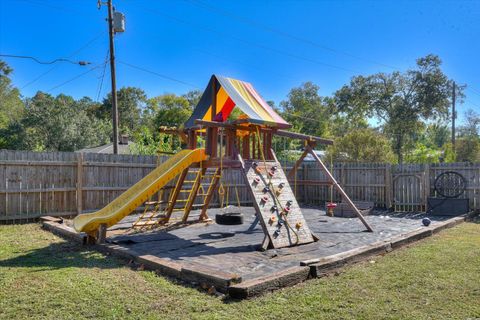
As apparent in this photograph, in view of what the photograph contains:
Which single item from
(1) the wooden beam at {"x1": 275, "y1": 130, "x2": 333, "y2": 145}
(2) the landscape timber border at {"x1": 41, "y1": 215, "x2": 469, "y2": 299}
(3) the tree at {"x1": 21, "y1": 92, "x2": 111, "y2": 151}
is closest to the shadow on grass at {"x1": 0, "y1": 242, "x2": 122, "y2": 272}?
(2) the landscape timber border at {"x1": 41, "y1": 215, "x2": 469, "y2": 299}

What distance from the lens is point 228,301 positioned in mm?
3863

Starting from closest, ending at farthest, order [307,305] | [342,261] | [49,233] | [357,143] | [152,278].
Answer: [307,305] < [152,278] < [342,261] < [49,233] < [357,143]

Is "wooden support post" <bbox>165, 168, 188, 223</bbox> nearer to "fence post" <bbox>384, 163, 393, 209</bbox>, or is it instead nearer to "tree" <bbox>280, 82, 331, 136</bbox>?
"fence post" <bbox>384, 163, 393, 209</bbox>

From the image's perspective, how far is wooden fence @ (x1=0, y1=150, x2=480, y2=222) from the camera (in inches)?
366

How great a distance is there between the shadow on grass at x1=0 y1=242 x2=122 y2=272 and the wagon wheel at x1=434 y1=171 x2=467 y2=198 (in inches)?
426

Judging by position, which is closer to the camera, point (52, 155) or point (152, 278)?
point (152, 278)

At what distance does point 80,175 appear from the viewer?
10.1m

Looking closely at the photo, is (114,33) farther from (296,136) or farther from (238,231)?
(238,231)

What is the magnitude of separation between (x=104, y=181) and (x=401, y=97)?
24325mm

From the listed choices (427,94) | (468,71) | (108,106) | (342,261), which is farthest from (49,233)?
(108,106)

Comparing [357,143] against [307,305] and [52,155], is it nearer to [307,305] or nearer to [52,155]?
[52,155]

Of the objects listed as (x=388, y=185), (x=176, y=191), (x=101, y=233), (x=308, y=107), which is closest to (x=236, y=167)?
(x=176, y=191)

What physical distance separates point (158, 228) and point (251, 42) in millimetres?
15763

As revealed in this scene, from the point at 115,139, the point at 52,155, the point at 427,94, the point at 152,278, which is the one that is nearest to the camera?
the point at 152,278
